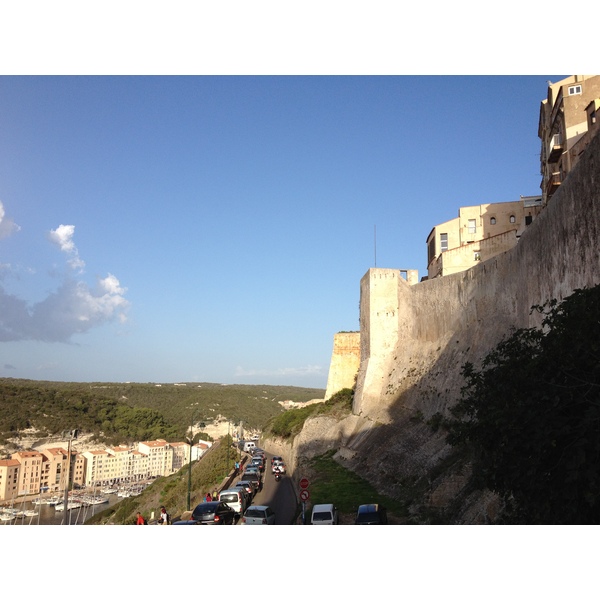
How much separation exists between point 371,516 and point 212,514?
4946mm

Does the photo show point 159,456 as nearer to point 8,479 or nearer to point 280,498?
point 8,479

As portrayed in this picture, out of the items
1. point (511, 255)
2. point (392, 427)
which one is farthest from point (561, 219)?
point (392, 427)

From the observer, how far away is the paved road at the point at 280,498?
63.4ft

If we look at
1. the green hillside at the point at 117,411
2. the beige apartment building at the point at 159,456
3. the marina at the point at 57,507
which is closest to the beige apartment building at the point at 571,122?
the marina at the point at 57,507

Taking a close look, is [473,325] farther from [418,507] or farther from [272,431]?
[272,431]

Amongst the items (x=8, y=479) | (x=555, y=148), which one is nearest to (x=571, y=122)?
(x=555, y=148)

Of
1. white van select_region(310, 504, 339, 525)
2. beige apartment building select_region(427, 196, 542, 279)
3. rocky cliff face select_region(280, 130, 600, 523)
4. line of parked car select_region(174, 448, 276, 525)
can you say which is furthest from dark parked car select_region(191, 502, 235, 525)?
beige apartment building select_region(427, 196, 542, 279)

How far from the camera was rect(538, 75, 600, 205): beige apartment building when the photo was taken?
91.1 ft

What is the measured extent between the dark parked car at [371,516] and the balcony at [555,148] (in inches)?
964

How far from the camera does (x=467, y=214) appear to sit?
39.6 m

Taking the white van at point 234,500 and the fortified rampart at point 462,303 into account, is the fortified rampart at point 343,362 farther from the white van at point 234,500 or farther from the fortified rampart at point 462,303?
the white van at point 234,500

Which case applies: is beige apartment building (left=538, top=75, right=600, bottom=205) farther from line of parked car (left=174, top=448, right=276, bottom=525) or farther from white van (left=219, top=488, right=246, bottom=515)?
line of parked car (left=174, top=448, right=276, bottom=525)

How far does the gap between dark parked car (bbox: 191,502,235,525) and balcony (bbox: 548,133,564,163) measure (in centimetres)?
2563

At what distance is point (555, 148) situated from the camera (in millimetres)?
29922
